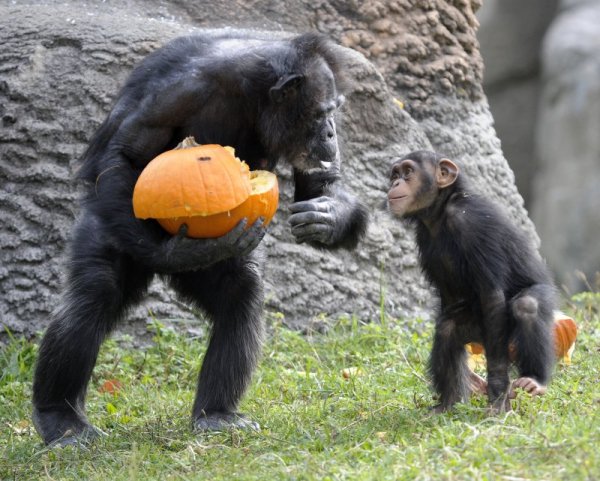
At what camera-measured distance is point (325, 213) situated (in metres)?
5.38

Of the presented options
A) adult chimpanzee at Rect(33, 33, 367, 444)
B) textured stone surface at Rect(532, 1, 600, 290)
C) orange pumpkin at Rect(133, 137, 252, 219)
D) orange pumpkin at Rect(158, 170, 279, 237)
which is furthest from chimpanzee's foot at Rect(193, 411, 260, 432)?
textured stone surface at Rect(532, 1, 600, 290)

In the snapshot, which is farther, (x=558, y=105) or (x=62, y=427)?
(x=558, y=105)

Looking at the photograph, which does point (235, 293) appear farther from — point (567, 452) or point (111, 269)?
point (567, 452)

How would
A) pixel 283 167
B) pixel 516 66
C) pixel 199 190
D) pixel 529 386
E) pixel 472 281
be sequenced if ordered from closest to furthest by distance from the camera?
pixel 529 386
pixel 199 190
pixel 472 281
pixel 283 167
pixel 516 66

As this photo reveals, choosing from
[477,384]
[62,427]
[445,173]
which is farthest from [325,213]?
[62,427]

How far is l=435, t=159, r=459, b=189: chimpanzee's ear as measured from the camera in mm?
5156

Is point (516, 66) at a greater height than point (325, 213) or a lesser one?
lesser

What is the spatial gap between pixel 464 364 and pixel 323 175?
1.35m

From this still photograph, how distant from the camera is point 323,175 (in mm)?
5684

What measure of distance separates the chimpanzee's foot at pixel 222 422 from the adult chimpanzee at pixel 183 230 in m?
0.01

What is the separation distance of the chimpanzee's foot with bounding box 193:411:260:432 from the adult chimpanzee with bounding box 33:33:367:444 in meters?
0.01

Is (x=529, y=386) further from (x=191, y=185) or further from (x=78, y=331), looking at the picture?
(x=78, y=331)

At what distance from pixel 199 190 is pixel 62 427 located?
149cm

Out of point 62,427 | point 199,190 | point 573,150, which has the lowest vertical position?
point 573,150
